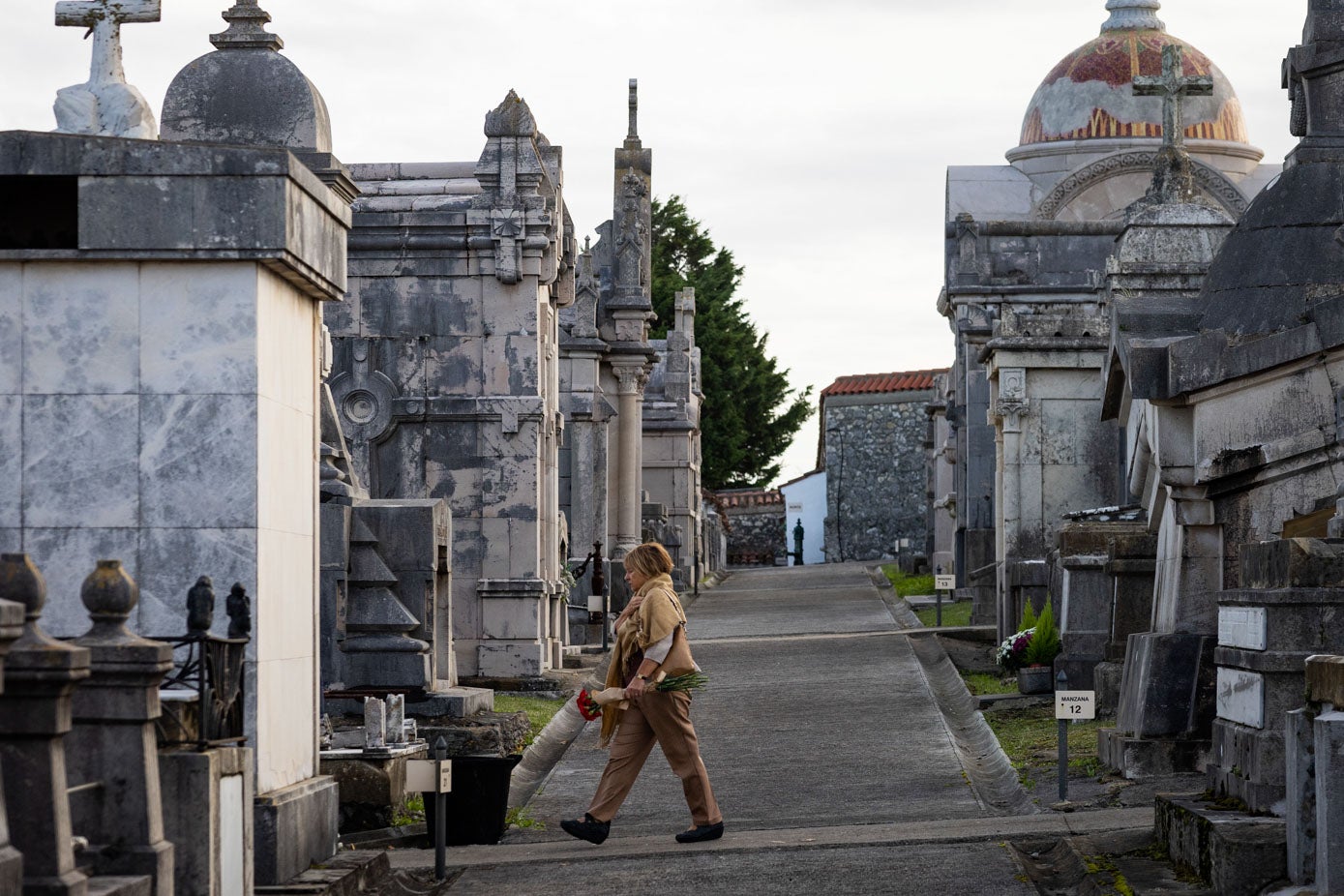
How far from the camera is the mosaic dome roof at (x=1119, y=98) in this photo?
35.6 m

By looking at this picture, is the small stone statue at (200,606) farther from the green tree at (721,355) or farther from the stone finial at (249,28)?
the green tree at (721,355)

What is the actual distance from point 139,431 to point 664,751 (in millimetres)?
3410

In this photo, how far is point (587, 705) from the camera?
10.5 metres

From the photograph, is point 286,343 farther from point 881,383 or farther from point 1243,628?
point 881,383

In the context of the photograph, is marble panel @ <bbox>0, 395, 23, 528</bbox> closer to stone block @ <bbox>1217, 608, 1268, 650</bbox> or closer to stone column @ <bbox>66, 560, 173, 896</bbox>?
stone column @ <bbox>66, 560, 173, 896</bbox>

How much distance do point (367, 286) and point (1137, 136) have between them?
1982 centimetres

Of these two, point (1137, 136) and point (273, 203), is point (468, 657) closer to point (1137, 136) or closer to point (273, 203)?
point (273, 203)

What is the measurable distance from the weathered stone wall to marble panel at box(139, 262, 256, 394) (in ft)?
172

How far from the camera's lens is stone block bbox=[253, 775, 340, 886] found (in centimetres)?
804

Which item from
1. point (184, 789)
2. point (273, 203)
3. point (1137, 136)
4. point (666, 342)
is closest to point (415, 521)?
point (273, 203)

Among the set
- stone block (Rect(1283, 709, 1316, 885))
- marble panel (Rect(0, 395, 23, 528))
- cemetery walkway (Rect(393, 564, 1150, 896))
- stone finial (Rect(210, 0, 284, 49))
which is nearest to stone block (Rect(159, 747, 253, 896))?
marble panel (Rect(0, 395, 23, 528))

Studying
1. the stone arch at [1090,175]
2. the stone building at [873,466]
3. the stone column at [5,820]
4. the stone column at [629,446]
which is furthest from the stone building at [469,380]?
the stone building at [873,466]

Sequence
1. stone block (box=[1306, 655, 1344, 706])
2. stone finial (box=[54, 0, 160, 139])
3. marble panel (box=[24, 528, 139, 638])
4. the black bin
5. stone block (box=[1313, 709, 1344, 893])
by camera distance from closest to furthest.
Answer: stone block (box=[1313, 709, 1344, 893]), stone block (box=[1306, 655, 1344, 706]), marble panel (box=[24, 528, 139, 638]), stone finial (box=[54, 0, 160, 139]), the black bin

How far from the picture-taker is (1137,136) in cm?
3572
